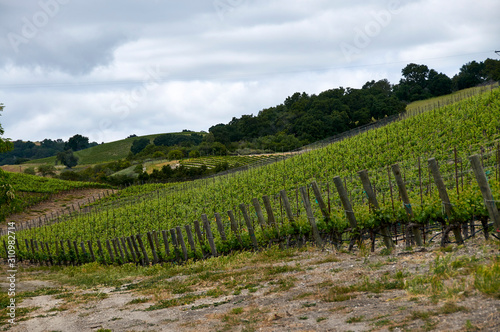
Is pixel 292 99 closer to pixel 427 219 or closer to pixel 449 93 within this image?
pixel 449 93

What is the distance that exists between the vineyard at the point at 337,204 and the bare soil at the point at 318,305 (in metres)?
0.60

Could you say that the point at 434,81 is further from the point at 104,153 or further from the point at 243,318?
the point at 104,153

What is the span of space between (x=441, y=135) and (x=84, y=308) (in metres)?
23.6

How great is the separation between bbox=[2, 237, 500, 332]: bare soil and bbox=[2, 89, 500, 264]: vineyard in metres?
0.60

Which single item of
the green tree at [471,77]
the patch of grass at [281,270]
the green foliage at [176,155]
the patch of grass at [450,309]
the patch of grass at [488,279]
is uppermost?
the green tree at [471,77]

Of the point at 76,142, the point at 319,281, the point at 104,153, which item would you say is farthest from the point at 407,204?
the point at 76,142

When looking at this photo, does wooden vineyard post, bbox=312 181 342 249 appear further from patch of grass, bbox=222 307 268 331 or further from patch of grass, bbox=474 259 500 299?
patch of grass, bbox=474 259 500 299

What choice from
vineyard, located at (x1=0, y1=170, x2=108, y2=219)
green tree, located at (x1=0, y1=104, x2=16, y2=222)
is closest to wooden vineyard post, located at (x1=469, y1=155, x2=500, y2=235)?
green tree, located at (x1=0, y1=104, x2=16, y2=222)

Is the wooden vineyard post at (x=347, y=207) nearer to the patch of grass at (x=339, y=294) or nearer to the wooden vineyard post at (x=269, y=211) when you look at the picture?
the wooden vineyard post at (x=269, y=211)

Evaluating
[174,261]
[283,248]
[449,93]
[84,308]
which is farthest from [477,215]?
[449,93]

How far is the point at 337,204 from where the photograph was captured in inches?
655

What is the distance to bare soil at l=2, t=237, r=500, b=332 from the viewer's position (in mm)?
4773

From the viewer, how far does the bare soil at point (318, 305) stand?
477 cm

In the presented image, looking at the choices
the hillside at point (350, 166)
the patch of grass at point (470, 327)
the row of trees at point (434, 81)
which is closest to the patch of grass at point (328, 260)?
the patch of grass at point (470, 327)
